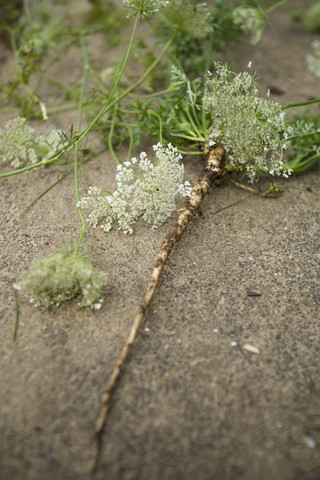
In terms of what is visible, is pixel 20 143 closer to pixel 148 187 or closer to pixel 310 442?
pixel 148 187

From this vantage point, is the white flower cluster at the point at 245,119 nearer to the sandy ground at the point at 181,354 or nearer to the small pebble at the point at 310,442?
the sandy ground at the point at 181,354

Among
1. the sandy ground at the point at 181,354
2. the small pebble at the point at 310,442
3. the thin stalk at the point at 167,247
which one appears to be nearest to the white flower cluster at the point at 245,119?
the thin stalk at the point at 167,247

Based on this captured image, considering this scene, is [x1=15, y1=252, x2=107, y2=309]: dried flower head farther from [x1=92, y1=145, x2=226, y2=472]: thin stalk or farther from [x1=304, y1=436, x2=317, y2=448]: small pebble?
[x1=304, y1=436, x2=317, y2=448]: small pebble

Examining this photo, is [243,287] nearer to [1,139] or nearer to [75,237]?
[75,237]

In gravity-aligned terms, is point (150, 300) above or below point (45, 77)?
below

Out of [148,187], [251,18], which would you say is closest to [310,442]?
[148,187]

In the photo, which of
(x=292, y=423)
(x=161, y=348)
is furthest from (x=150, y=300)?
(x=292, y=423)
